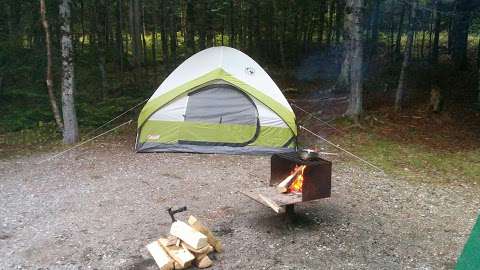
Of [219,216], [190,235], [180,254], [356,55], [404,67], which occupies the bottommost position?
[219,216]

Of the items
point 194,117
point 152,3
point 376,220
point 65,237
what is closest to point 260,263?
point 376,220

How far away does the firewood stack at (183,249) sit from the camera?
4.55 metres

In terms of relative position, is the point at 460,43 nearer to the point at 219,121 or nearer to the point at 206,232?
the point at 219,121

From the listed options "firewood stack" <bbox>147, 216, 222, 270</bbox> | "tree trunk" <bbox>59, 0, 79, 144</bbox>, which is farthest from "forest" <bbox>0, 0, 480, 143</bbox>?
"firewood stack" <bbox>147, 216, 222, 270</bbox>

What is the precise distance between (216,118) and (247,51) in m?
12.6

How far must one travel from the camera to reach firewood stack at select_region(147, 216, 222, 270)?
4.55 metres

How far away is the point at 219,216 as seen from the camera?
6.12m

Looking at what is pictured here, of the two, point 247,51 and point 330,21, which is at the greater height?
point 330,21

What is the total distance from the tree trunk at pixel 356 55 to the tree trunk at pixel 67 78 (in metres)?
6.54

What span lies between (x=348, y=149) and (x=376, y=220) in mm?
3572

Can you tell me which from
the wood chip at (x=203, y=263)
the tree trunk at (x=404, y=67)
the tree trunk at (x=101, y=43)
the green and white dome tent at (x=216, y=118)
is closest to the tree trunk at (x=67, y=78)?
the green and white dome tent at (x=216, y=118)

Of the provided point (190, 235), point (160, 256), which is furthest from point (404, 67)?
point (160, 256)

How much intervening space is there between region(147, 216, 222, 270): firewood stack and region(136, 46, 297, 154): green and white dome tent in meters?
4.42

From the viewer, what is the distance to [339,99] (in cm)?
1316
